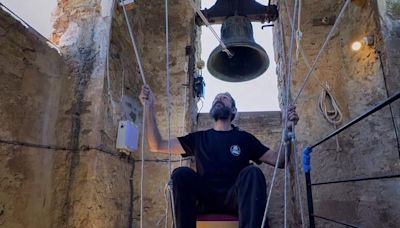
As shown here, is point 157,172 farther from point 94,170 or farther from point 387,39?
point 387,39

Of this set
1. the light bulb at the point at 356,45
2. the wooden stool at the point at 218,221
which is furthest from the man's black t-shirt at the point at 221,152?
the light bulb at the point at 356,45

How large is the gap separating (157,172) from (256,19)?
1258 mm

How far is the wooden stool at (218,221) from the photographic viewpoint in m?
1.01

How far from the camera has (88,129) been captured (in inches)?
60.0

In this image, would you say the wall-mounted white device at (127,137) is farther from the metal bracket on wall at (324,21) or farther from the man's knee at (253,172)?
the metal bracket on wall at (324,21)

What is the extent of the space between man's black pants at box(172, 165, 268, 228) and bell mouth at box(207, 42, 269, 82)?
965 mm

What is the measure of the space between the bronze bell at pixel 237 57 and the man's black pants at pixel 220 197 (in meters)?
0.96

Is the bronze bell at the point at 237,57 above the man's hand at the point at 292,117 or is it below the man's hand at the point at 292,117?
above

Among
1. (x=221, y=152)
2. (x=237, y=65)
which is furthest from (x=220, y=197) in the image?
(x=237, y=65)

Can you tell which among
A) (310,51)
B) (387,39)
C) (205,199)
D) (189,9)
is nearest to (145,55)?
(189,9)

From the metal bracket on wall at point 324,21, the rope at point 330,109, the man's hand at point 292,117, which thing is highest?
the metal bracket on wall at point 324,21

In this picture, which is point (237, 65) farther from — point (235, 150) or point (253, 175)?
point (253, 175)

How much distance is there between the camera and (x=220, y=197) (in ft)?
3.52

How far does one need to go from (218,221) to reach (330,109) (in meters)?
1.18
